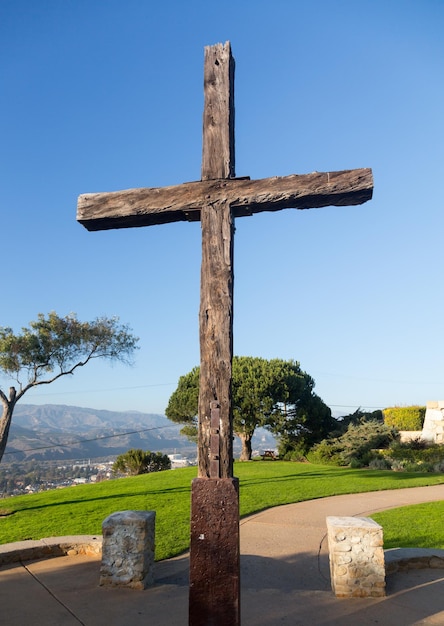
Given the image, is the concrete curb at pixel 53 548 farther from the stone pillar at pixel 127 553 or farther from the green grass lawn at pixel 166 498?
the stone pillar at pixel 127 553

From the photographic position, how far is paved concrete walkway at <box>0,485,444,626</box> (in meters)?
4.77

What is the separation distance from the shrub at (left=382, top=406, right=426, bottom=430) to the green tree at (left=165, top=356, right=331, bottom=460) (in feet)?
12.2

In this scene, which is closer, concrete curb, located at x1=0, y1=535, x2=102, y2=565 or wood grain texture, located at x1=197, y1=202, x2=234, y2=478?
wood grain texture, located at x1=197, y1=202, x2=234, y2=478

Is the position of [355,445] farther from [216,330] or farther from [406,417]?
[216,330]

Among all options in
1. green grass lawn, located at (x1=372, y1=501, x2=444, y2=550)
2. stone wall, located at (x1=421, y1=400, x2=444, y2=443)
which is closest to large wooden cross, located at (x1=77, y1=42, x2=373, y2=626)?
green grass lawn, located at (x1=372, y1=501, x2=444, y2=550)

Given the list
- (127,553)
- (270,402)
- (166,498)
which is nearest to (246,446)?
(270,402)

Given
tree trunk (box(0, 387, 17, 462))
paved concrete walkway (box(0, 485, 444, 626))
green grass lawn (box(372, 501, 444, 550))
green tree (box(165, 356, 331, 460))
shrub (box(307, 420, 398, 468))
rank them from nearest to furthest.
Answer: paved concrete walkway (box(0, 485, 444, 626)), green grass lawn (box(372, 501, 444, 550)), tree trunk (box(0, 387, 17, 462)), shrub (box(307, 420, 398, 468)), green tree (box(165, 356, 331, 460))

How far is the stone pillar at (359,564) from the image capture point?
17.9 feet

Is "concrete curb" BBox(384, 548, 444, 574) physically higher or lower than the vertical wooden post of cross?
lower

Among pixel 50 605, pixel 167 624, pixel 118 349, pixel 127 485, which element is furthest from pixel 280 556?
pixel 118 349

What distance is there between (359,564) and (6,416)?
11.6m

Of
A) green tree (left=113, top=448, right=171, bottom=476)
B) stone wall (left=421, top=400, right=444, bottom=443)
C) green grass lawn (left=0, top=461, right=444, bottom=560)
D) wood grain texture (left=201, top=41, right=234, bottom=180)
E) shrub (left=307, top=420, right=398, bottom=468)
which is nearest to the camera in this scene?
wood grain texture (left=201, top=41, right=234, bottom=180)

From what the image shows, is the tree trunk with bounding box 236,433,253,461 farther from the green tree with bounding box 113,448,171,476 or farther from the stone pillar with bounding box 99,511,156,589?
the stone pillar with bounding box 99,511,156,589

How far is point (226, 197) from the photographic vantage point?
4.34 m
